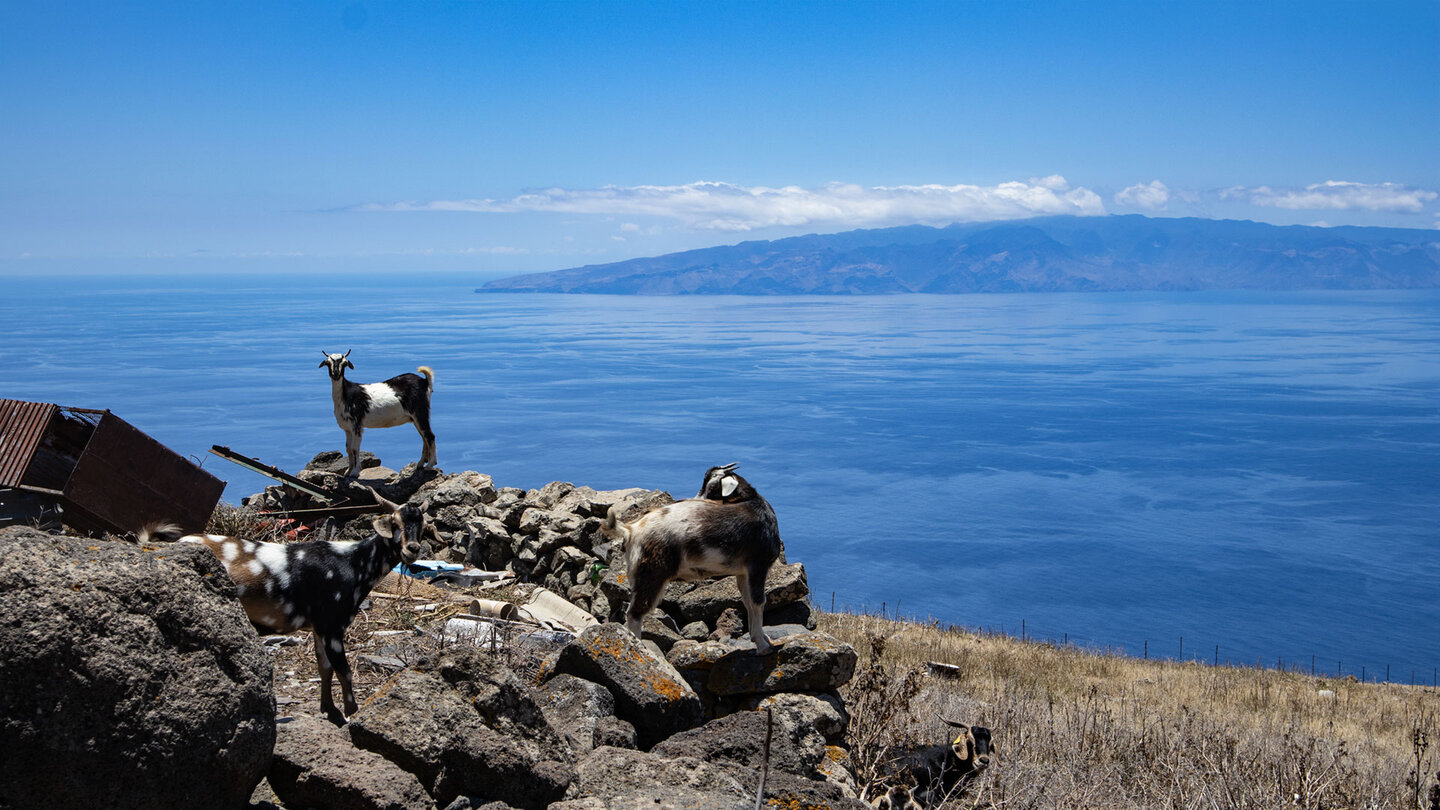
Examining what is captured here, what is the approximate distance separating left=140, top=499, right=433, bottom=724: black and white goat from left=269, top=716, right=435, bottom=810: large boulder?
1634 mm

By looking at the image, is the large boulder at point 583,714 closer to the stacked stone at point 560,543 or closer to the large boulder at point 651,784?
the large boulder at point 651,784

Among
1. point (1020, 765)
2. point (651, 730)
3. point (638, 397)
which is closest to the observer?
point (651, 730)

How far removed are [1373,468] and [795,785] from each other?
8905 cm

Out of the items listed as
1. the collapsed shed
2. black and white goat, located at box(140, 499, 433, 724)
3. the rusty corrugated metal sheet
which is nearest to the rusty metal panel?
the collapsed shed

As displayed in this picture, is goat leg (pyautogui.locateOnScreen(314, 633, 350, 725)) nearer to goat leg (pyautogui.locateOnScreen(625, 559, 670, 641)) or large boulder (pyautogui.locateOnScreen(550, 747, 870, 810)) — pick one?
large boulder (pyautogui.locateOnScreen(550, 747, 870, 810))

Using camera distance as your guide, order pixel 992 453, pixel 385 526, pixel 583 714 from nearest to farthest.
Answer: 1. pixel 583 714
2. pixel 385 526
3. pixel 992 453

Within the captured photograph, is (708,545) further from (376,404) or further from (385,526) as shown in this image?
(376,404)

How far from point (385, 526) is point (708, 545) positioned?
2.44m

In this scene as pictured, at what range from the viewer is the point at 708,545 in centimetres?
812

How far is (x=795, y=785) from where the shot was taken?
554cm

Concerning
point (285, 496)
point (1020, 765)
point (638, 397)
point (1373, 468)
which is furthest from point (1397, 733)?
point (638, 397)

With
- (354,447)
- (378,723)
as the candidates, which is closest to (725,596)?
(378,723)

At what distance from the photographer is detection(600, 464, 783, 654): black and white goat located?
8.12 metres

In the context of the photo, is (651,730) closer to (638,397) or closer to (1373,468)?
(1373,468)
